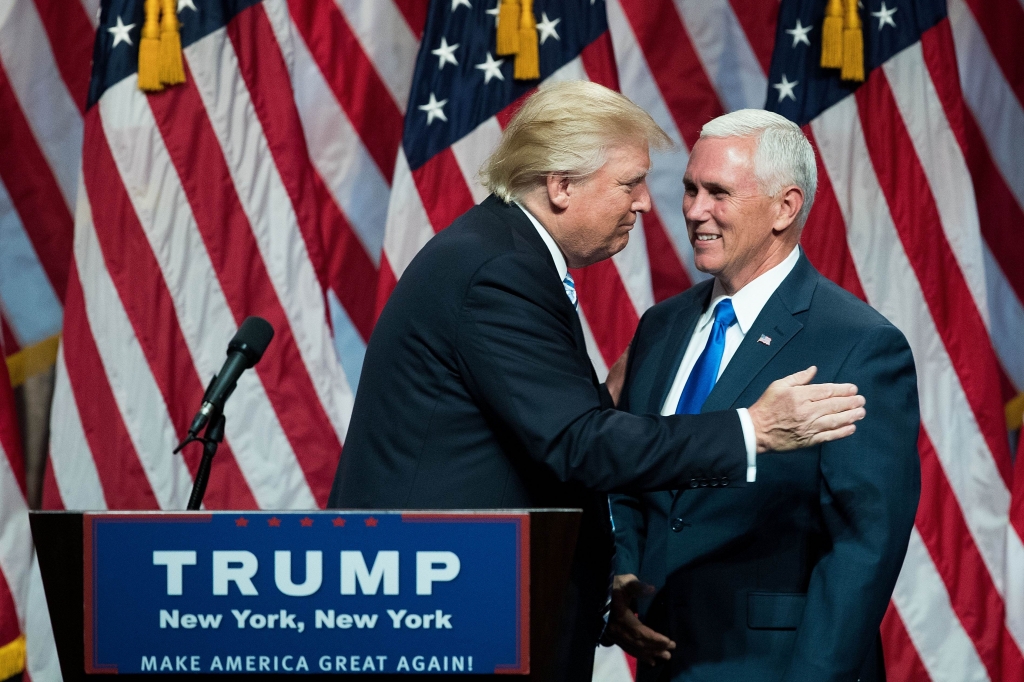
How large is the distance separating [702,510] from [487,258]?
61 cm

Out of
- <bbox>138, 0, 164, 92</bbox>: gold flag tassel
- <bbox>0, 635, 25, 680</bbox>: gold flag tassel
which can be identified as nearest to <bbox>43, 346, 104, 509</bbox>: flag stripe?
<bbox>0, 635, 25, 680</bbox>: gold flag tassel

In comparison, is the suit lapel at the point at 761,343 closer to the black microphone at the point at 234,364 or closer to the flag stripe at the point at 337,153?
the black microphone at the point at 234,364

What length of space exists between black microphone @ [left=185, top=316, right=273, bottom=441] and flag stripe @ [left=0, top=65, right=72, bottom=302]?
1.93 meters

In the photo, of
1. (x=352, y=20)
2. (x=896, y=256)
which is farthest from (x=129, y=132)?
(x=896, y=256)

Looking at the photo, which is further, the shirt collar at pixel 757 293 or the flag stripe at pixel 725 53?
the flag stripe at pixel 725 53

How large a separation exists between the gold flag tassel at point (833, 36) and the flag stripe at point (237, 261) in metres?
1.86

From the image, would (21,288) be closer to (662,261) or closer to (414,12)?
(414,12)

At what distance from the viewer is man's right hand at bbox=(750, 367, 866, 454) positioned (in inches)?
64.5

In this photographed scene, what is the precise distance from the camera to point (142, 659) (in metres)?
1.33

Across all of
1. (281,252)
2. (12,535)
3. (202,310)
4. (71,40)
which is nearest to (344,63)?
(281,252)

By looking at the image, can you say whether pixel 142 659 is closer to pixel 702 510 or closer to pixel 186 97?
pixel 702 510

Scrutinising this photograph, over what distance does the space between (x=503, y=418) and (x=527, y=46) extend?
6.58ft

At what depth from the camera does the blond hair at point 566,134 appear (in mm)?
1896

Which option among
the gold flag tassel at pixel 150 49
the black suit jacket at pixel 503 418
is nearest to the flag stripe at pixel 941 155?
the black suit jacket at pixel 503 418
